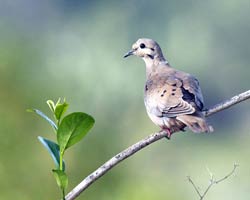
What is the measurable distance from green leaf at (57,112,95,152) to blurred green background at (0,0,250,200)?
3.19 metres

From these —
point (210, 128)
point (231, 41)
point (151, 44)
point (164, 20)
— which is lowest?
point (210, 128)

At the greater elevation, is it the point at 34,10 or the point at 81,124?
the point at 34,10

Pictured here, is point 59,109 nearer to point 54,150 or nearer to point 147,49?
point 54,150

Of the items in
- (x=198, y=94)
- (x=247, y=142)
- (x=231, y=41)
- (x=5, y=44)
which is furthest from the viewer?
(x=231, y=41)

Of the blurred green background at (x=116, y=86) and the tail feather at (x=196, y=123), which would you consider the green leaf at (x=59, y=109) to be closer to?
the tail feather at (x=196, y=123)

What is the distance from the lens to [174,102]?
3139 mm

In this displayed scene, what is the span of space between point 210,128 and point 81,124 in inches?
48.5

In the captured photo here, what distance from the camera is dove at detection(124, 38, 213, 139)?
2.96 meters

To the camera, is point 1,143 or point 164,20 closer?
point 1,143

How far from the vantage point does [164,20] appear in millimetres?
22484

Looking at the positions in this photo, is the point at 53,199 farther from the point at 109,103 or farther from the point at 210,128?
the point at 109,103

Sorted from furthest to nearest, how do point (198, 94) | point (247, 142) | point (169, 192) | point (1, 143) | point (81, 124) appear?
point (247, 142) → point (169, 192) → point (1, 143) → point (198, 94) → point (81, 124)

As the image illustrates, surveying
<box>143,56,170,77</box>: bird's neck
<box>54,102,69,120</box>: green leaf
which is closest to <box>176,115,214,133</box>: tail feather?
<box>143,56,170,77</box>: bird's neck

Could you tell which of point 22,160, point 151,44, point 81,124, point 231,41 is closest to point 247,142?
point 231,41
